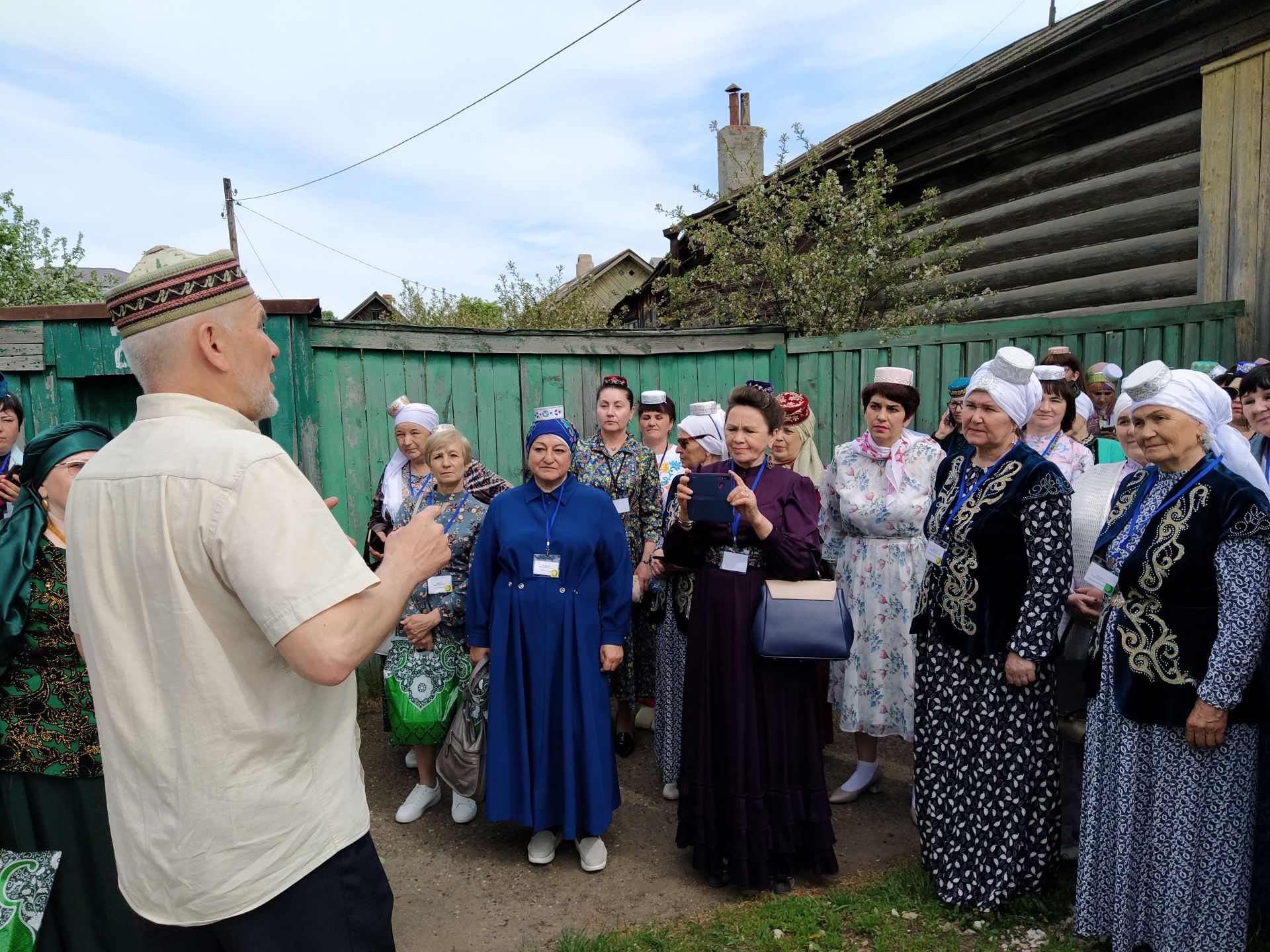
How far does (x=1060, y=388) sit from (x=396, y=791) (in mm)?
4224

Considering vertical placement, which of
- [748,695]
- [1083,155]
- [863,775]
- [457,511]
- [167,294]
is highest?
[1083,155]

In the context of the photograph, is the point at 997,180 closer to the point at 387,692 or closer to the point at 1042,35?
the point at 1042,35

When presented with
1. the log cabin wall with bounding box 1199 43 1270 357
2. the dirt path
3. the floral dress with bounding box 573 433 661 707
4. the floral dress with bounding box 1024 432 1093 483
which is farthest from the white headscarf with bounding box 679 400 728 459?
the log cabin wall with bounding box 1199 43 1270 357

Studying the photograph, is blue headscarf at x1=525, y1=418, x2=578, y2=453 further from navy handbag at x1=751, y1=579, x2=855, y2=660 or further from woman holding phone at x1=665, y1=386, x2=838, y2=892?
navy handbag at x1=751, y1=579, x2=855, y2=660

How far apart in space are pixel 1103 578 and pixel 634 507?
2.57 meters

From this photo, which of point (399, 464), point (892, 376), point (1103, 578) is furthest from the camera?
point (399, 464)

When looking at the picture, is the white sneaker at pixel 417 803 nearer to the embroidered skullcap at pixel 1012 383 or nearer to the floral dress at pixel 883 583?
the floral dress at pixel 883 583

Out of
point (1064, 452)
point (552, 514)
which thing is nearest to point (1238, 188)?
point (1064, 452)

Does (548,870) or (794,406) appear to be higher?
(794,406)

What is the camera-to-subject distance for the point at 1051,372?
13.7 feet

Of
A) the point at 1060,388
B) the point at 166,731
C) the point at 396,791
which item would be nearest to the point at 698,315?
the point at 1060,388

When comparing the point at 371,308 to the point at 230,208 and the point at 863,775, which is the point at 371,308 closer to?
the point at 230,208

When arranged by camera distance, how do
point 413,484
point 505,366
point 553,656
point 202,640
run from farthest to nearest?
point 505,366 < point 413,484 < point 553,656 < point 202,640

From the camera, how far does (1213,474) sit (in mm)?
2479
